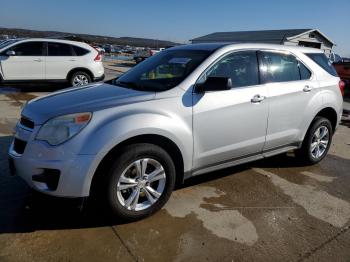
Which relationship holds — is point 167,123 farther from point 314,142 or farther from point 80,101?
point 314,142

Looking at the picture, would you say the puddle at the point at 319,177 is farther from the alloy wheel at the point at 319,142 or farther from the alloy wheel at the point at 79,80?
the alloy wheel at the point at 79,80

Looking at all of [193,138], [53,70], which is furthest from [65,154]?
[53,70]

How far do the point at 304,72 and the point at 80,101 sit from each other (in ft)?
10.0

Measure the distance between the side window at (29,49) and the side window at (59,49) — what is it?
22cm

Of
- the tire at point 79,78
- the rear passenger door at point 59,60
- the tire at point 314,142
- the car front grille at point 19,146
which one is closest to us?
the car front grille at point 19,146

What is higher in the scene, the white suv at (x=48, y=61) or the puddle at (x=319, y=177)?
the white suv at (x=48, y=61)

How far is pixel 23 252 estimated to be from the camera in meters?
2.80

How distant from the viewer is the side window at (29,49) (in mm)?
10211

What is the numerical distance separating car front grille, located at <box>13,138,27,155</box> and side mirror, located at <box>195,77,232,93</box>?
1.72 metres

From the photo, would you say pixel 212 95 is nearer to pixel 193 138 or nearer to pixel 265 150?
pixel 193 138

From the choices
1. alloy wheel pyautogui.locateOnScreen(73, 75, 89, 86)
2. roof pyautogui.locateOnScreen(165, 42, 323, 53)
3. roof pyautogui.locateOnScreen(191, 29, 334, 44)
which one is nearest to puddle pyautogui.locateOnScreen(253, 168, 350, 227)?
roof pyautogui.locateOnScreen(165, 42, 323, 53)

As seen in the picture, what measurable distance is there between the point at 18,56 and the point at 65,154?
844 cm

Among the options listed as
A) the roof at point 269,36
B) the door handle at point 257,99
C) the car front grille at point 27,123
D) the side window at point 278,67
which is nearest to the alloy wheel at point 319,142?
the side window at point 278,67

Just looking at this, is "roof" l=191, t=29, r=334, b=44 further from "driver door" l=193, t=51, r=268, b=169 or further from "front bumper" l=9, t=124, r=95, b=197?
"front bumper" l=9, t=124, r=95, b=197
